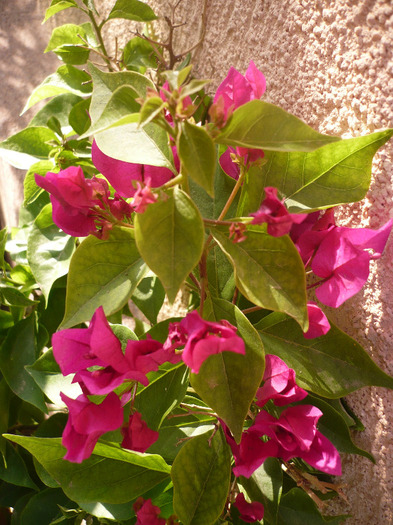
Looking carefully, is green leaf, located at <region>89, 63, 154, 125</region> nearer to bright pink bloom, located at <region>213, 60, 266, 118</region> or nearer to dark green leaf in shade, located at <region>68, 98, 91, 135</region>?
bright pink bloom, located at <region>213, 60, 266, 118</region>

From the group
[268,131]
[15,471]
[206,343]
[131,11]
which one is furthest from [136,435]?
[131,11]

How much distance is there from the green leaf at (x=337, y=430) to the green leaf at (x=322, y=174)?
21 centimetres

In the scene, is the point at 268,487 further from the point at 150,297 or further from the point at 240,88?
the point at 240,88

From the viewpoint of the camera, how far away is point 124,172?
467mm

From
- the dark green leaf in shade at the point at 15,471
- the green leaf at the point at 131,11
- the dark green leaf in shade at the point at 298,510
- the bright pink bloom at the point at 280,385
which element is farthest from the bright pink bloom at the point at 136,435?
the green leaf at the point at 131,11

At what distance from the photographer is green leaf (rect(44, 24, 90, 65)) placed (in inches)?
32.1

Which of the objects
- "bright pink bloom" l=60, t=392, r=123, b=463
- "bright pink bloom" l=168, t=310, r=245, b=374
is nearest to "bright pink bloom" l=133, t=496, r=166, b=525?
"bright pink bloom" l=60, t=392, r=123, b=463

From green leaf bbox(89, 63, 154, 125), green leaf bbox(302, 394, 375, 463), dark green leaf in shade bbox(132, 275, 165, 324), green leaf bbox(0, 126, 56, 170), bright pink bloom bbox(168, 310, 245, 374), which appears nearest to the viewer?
bright pink bloom bbox(168, 310, 245, 374)

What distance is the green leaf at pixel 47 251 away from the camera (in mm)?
702

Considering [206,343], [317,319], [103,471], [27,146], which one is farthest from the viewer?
[27,146]

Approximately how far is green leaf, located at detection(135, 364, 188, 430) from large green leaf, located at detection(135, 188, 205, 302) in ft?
0.65

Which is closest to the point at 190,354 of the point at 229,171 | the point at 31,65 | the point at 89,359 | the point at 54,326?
the point at 89,359

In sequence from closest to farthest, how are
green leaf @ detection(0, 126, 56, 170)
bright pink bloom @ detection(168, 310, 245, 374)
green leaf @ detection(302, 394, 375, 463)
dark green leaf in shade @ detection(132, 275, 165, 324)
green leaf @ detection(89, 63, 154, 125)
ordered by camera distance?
bright pink bloom @ detection(168, 310, 245, 374) < green leaf @ detection(89, 63, 154, 125) < green leaf @ detection(302, 394, 375, 463) < dark green leaf in shade @ detection(132, 275, 165, 324) < green leaf @ detection(0, 126, 56, 170)

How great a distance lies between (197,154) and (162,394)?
276 mm
